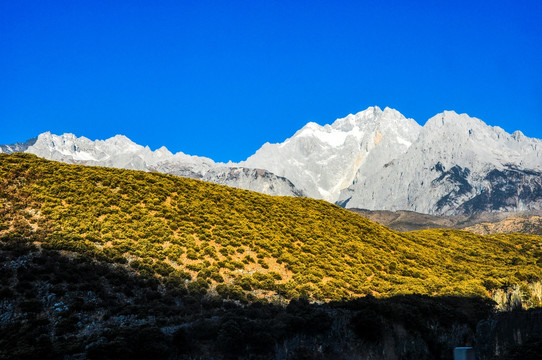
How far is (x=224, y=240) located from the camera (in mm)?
34219

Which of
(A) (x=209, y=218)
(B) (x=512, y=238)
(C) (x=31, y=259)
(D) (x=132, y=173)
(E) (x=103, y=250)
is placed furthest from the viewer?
(B) (x=512, y=238)

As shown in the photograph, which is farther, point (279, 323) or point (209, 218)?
point (209, 218)

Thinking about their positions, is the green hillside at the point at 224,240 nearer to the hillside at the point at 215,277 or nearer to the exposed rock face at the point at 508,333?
the hillside at the point at 215,277

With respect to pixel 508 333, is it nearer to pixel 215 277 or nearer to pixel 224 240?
pixel 215 277

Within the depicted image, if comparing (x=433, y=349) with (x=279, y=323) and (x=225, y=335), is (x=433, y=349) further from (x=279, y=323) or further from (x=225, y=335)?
(x=225, y=335)

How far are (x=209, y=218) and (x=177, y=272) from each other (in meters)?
10.2

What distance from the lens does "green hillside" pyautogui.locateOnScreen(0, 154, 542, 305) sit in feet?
92.5

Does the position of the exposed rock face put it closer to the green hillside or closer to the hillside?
the hillside

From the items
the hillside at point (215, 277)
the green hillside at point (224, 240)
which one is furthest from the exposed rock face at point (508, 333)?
the green hillside at point (224, 240)

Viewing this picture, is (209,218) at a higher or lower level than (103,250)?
higher

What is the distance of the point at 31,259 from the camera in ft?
80.2

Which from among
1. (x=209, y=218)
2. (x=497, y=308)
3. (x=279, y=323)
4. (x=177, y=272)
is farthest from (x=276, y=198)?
(x=279, y=323)

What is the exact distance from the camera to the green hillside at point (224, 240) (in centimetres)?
2819

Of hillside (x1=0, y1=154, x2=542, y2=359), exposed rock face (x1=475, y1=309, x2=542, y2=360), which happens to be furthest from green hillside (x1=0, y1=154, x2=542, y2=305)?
exposed rock face (x1=475, y1=309, x2=542, y2=360)
